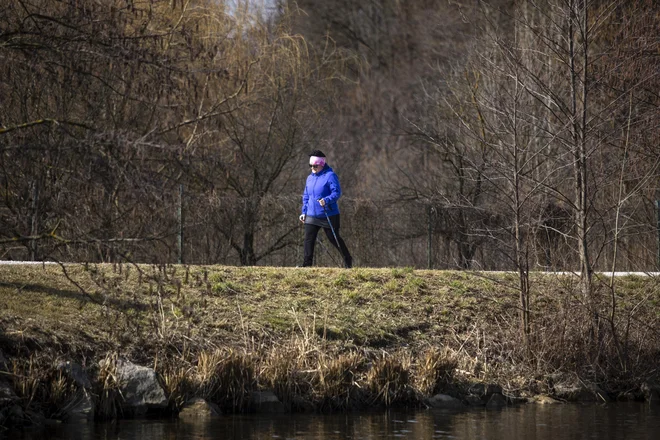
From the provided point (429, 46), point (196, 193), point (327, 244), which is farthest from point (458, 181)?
point (429, 46)

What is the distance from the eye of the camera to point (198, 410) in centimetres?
1284

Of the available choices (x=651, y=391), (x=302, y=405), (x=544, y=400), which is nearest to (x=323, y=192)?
(x=544, y=400)

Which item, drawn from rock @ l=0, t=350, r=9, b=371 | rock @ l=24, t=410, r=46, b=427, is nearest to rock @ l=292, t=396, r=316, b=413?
rock @ l=24, t=410, r=46, b=427

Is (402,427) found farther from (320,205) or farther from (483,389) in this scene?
(320,205)

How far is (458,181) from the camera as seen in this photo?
25.9 meters

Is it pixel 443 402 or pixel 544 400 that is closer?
pixel 443 402

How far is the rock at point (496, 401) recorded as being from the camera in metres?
14.4

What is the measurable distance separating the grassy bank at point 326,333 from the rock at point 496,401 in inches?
11.6

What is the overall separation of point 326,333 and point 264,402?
2127 mm

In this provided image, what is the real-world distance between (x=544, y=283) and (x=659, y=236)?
24.0 ft

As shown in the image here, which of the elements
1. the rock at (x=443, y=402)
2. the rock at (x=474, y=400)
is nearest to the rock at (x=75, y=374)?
the rock at (x=443, y=402)

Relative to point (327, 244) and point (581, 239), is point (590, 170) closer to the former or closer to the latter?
point (581, 239)

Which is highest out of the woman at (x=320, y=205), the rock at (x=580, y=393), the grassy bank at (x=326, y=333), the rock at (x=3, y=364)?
the woman at (x=320, y=205)

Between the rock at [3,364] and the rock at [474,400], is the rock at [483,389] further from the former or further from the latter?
the rock at [3,364]
